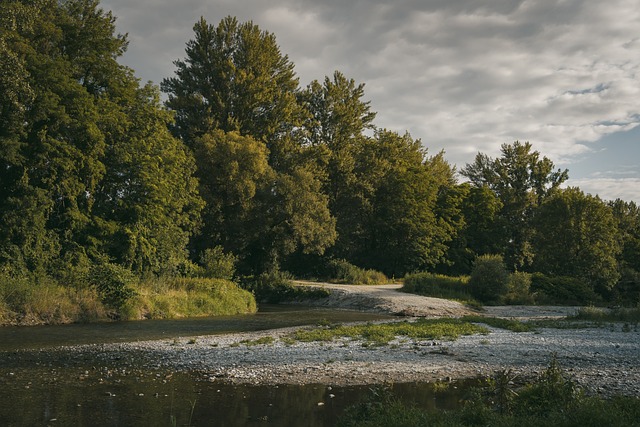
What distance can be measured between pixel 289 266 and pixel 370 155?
16885mm

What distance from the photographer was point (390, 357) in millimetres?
14555

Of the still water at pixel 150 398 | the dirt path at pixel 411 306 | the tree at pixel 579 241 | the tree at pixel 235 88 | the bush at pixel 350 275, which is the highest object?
the tree at pixel 235 88

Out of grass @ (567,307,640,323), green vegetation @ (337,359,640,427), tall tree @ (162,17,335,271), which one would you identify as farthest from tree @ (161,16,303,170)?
green vegetation @ (337,359,640,427)

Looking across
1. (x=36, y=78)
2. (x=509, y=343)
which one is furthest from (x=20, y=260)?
(x=509, y=343)

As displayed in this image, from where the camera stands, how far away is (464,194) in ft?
239

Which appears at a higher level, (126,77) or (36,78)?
(126,77)

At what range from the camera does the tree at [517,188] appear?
238ft

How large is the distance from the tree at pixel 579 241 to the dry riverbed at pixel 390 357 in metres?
40.3

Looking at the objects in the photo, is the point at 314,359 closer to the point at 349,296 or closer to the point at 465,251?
the point at 349,296

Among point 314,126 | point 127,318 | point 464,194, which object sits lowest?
point 127,318

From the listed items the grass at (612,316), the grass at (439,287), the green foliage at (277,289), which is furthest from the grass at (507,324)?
the green foliage at (277,289)

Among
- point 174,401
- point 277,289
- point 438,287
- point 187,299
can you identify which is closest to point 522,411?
point 174,401

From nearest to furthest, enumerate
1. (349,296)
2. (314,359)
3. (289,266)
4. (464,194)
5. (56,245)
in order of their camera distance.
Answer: (314,359) < (56,245) < (349,296) < (289,266) < (464,194)

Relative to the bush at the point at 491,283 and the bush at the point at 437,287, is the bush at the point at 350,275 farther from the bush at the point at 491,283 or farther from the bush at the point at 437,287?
the bush at the point at 491,283
